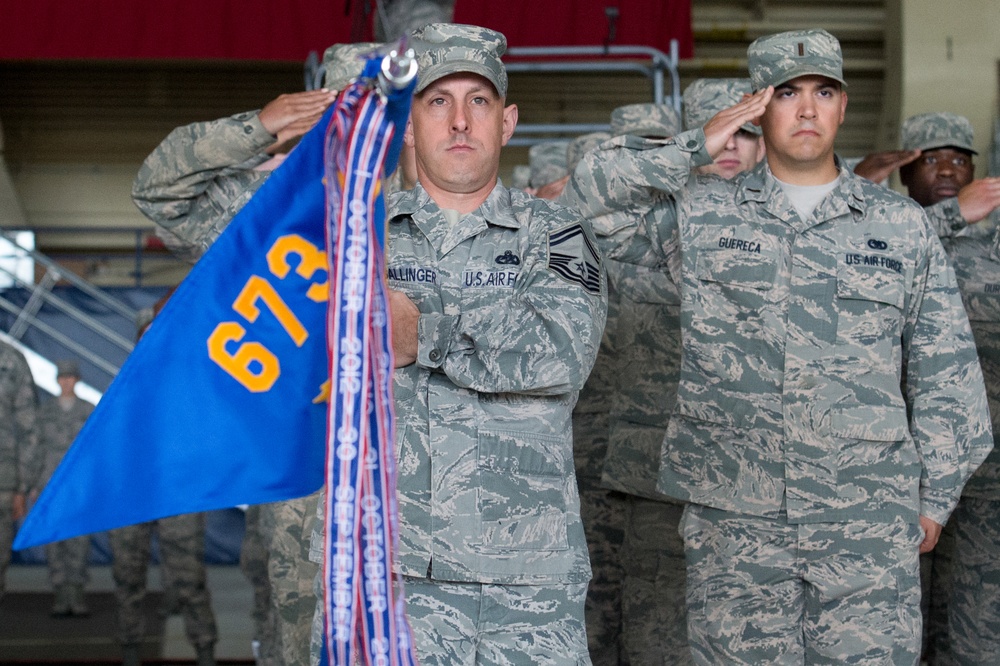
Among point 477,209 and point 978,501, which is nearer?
point 477,209

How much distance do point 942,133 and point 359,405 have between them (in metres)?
3.72

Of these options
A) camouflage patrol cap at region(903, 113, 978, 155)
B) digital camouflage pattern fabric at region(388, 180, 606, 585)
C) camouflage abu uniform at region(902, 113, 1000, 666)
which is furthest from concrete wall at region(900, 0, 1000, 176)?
digital camouflage pattern fabric at region(388, 180, 606, 585)

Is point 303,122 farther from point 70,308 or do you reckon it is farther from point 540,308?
point 70,308

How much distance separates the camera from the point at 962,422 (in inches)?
136

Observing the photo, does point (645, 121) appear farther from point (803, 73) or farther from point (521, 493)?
point (521, 493)

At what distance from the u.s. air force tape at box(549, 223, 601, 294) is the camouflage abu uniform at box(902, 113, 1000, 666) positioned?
2.04 m

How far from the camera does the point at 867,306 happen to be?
345 centimetres

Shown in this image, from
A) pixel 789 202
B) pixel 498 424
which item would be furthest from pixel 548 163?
pixel 498 424

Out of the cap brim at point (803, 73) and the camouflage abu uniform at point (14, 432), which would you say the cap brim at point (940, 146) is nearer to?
the cap brim at point (803, 73)

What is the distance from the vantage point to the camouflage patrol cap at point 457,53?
9.52 ft

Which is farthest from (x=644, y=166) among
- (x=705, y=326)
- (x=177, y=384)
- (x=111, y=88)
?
(x=111, y=88)

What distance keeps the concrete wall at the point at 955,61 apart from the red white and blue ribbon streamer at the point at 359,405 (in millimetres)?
8151

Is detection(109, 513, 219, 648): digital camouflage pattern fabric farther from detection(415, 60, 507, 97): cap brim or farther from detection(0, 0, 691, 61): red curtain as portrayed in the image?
detection(415, 60, 507, 97): cap brim

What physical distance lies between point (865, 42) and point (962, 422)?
8241 mm
